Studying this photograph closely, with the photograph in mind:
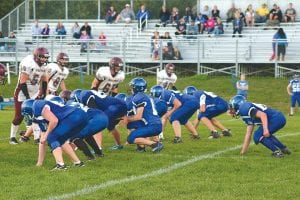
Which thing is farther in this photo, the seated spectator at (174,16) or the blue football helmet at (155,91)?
the seated spectator at (174,16)

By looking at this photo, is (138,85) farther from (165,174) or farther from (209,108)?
(209,108)

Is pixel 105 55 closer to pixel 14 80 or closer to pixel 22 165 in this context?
pixel 14 80

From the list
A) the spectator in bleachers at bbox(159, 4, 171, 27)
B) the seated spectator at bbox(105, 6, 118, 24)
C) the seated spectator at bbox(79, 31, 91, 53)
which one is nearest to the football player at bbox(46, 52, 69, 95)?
the seated spectator at bbox(79, 31, 91, 53)

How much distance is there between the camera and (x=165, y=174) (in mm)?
10172

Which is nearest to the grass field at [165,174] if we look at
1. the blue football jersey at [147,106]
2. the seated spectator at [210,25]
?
the blue football jersey at [147,106]

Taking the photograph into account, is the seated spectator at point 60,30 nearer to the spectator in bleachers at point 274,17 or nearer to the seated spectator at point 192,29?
the seated spectator at point 192,29

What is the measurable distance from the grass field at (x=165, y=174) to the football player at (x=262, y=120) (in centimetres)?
20

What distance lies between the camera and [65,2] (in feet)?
121

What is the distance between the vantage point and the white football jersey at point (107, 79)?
45.1 feet

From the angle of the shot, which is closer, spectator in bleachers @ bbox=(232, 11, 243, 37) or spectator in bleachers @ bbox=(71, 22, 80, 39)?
spectator in bleachers @ bbox=(232, 11, 243, 37)

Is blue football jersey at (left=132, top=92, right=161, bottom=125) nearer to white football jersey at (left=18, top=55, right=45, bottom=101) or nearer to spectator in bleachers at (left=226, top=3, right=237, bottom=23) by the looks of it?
white football jersey at (left=18, top=55, right=45, bottom=101)

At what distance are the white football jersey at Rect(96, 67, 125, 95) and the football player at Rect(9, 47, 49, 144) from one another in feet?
3.25

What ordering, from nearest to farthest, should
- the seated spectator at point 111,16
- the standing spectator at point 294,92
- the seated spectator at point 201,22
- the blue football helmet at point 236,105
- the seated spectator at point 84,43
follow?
the blue football helmet at point 236,105
the standing spectator at point 294,92
the seated spectator at point 84,43
the seated spectator at point 201,22
the seated spectator at point 111,16

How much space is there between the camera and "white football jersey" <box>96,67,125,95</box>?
45.1ft
